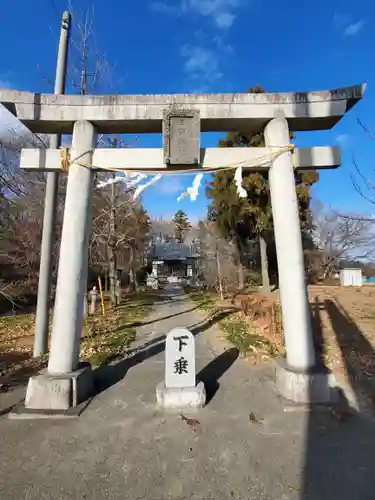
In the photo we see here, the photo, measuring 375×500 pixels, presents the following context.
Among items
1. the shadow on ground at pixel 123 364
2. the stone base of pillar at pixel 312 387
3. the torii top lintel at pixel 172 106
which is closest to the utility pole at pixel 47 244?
the shadow on ground at pixel 123 364

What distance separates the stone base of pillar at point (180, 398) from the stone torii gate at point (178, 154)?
4.15 feet

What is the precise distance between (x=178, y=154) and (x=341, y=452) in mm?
4446

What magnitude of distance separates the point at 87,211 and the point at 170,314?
9435 millimetres

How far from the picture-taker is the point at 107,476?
284cm

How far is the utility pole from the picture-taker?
6.81 m

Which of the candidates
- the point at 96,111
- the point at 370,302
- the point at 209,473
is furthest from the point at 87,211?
the point at 370,302

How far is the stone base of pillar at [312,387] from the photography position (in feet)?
14.0

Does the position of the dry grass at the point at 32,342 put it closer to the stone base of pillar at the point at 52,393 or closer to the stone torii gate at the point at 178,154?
the stone base of pillar at the point at 52,393

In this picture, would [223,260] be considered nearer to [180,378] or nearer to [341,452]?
[180,378]

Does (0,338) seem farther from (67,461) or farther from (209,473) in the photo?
(209,473)

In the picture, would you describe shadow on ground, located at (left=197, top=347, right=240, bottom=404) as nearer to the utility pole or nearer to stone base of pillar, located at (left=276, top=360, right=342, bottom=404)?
stone base of pillar, located at (left=276, top=360, right=342, bottom=404)

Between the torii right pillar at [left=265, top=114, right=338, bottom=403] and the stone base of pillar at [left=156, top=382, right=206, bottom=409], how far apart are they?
52.9 inches

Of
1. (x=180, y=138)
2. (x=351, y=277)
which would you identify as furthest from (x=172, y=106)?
(x=351, y=277)

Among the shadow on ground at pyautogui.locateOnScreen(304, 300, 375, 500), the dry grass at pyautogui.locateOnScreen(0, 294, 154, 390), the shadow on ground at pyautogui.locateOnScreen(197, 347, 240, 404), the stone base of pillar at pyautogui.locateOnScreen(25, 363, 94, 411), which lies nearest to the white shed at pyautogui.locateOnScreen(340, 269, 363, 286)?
the dry grass at pyautogui.locateOnScreen(0, 294, 154, 390)
